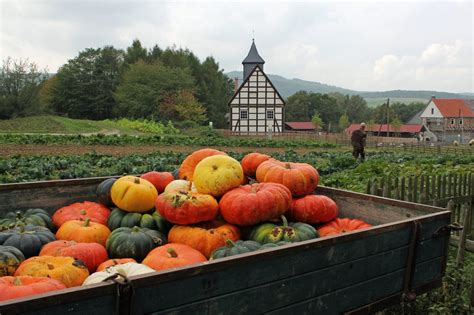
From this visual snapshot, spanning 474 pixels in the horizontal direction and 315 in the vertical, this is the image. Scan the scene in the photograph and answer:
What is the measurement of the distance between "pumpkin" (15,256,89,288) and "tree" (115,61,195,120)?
6035 cm

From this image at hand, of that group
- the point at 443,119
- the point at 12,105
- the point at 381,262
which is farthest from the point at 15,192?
the point at 443,119

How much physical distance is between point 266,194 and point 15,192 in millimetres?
2296

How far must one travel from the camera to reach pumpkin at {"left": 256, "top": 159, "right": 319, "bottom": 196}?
3.95 m

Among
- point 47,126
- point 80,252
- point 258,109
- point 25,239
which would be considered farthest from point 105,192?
point 258,109

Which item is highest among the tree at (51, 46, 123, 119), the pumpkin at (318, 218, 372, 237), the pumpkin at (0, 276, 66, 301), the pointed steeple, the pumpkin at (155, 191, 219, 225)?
the pointed steeple

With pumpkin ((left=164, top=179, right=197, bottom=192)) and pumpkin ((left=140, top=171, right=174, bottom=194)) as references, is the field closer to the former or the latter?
pumpkin ((left=164, top=179, right=197, bottom=192))

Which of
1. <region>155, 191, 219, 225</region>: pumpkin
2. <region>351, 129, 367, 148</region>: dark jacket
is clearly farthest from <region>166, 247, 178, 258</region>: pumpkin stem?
<region>351, 129, 367, 148</region>: dark jacket

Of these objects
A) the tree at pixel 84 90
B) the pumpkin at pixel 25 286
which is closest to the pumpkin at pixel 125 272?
the pumpkin at pixel 25 286

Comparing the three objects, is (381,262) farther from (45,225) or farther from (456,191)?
(456,191)

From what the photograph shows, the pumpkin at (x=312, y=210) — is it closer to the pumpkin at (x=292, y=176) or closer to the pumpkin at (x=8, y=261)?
the pumpkin at (x=292, y=176)

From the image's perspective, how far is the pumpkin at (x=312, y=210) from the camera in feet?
12.3

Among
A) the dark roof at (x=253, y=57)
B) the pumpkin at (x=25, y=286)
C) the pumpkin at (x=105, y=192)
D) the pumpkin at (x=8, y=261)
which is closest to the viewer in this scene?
the pumpkin at (x=25, y=286)

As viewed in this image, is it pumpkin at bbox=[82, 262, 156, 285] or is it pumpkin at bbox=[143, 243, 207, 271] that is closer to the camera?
pumpkin at bbox=[82, 262, 156, 285]

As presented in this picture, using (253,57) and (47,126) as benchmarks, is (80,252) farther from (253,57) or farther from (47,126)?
(253,57)
